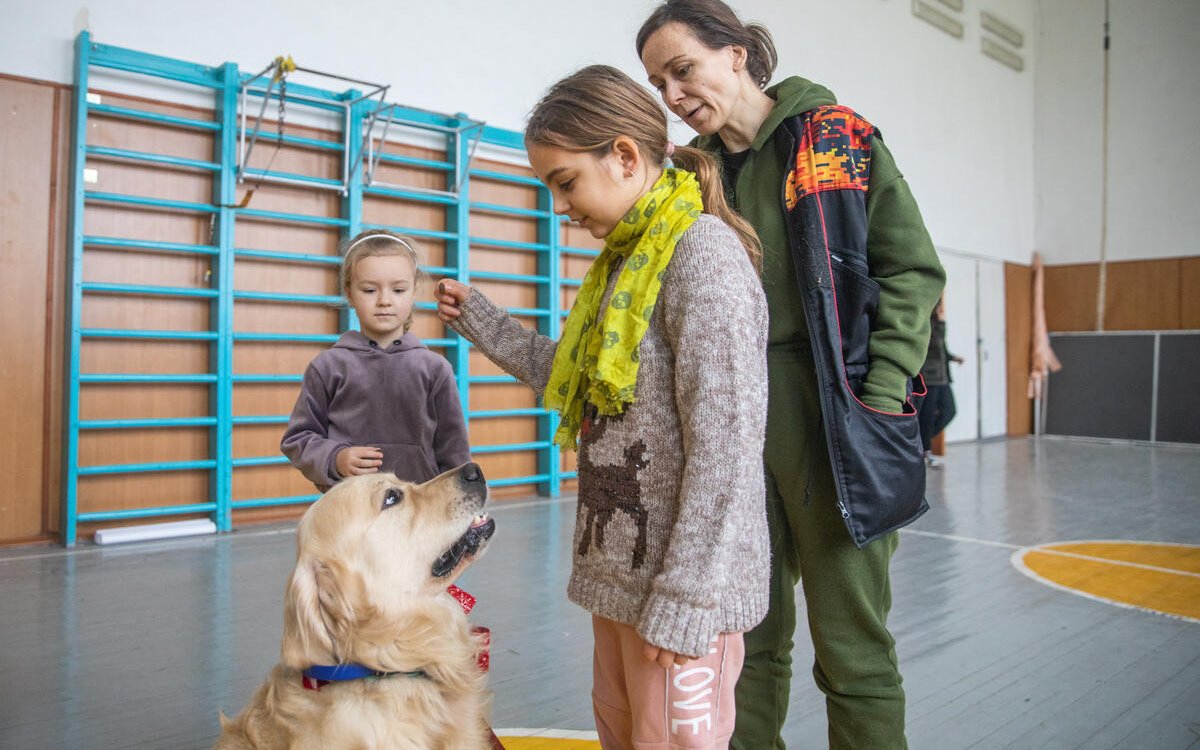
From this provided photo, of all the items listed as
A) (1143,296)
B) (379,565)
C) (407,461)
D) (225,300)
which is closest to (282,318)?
(225,300)

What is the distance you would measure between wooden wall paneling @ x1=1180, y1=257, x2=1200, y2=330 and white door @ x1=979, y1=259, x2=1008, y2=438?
1909 mm

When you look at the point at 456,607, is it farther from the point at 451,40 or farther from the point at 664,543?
the point at 451,40

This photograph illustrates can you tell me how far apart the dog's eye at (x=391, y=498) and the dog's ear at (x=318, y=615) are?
0.16 m

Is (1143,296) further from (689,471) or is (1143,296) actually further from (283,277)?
(689,471)

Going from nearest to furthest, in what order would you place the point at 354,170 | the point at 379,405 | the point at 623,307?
the point at 623,307
the point at 379,405
the point at 354,170

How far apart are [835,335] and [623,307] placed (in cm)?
40

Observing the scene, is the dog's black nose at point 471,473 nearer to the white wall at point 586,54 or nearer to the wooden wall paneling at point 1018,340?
the white wall at point 586,54

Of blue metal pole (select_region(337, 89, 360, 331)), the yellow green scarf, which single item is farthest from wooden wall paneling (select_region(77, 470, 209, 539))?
the yellow green scarf

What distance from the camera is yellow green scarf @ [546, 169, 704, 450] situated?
3.84ft

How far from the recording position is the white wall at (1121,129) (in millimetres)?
A: 9664

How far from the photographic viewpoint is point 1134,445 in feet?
31.5

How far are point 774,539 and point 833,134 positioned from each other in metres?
0.74

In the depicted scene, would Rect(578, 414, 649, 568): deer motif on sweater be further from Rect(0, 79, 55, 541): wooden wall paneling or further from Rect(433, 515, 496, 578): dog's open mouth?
Rect(0, 79, 55, 541): wooden wall paneling

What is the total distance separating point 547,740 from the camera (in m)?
2.00
